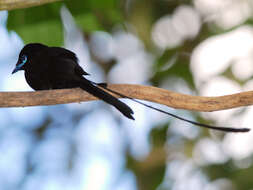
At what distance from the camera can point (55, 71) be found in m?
3.26

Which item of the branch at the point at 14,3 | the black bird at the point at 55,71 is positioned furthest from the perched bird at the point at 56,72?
the branch at the point at 14,3

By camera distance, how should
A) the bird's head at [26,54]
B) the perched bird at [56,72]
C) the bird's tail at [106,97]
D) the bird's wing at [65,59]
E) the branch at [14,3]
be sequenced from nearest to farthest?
the branch at [14,3], the bird's tail at [106,97], the perched bird at [56,72], the bird's wing at [65,59], the bird's head at [26,54]

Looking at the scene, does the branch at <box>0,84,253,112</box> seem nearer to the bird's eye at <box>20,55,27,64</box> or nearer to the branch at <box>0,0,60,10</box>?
the branch at <box>0,0,60,10</box>

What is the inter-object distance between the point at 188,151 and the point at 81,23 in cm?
371

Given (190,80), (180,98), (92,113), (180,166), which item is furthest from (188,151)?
(180,98)

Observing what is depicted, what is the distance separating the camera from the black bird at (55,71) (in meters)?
3.01

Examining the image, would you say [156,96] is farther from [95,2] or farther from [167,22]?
[167,22]

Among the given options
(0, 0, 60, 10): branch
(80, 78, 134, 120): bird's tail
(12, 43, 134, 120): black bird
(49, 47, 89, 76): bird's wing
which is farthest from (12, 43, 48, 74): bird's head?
(0, 0, 60, 10): branch

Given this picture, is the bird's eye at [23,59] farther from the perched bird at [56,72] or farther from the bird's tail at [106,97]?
the bird's tail at [106,97]

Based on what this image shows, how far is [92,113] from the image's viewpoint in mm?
7113

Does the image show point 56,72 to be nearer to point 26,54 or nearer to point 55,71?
point 55,71

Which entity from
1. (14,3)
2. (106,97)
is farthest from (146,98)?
(14,3)

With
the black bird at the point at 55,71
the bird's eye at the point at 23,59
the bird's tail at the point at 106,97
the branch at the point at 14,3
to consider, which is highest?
the branch at the point at 14,3

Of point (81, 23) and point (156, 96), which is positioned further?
point (81, 23)
